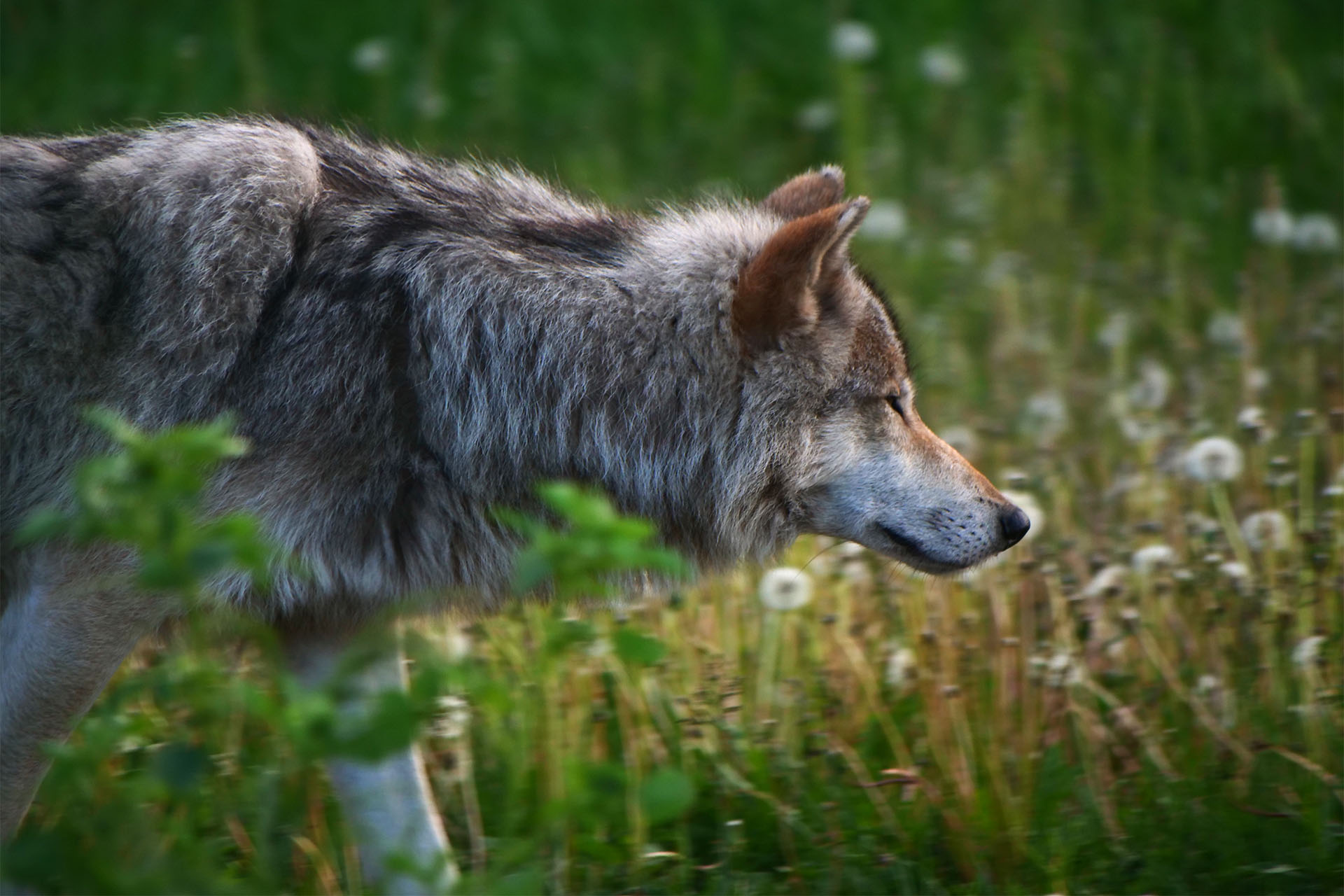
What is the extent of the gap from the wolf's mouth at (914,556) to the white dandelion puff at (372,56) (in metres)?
6.06

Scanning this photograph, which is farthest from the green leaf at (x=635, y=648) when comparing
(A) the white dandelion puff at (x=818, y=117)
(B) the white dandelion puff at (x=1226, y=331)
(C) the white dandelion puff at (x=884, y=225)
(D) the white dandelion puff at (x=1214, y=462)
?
(A) the white dandelion puff at (x=818, y=117)

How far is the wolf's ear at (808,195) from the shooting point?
12.3 ft

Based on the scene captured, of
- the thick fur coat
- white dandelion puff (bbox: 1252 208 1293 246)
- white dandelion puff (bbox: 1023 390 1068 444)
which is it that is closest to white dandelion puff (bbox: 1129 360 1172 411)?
white dandelion puff (bbox: 1023 390 1068 444)

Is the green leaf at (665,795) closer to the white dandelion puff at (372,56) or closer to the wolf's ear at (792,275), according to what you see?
the wolf's ear at (792,275)

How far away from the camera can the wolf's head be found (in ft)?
10.8

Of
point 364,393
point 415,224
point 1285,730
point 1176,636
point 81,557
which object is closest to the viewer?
point 81,557

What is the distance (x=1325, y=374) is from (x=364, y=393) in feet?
11.8

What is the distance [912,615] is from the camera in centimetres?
416

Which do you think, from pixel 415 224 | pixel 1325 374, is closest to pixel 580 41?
pixel 1325 374

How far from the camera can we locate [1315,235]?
6859 mm

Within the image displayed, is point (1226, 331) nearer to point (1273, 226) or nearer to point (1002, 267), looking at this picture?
point (1273, 226)

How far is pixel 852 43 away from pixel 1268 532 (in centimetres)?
491

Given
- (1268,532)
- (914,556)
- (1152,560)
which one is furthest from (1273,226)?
(914,556)

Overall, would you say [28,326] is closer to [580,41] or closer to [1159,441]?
[1159,441]
